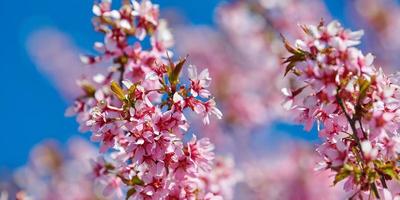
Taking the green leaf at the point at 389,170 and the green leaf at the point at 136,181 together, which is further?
the green leaf at the point at 136,181

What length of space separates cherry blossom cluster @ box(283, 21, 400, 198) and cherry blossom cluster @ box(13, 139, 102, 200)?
4.53m

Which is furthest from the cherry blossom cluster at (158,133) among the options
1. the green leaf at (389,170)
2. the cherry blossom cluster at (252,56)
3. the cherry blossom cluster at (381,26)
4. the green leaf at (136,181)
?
the cherry blossom cluster at (381,26)

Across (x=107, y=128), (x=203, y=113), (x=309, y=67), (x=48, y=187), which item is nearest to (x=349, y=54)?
(x=309, y=67)

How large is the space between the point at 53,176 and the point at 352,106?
5975mm

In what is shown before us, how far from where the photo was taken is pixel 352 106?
3074mm

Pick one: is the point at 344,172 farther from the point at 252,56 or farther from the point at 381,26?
the point at 381,26

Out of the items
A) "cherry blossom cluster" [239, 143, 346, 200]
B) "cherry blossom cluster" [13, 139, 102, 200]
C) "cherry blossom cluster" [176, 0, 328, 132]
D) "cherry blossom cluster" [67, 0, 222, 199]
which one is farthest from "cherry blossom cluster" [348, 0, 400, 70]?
"cherry blossom cluster" [67, 0, 222, 199]

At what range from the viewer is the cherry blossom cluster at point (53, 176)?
7.68 metres

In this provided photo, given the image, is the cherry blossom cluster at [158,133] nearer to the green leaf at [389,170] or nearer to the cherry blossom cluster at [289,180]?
the green leaf at [389,170]

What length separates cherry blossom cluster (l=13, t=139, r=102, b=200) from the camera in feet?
25.2

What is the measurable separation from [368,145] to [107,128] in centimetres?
124

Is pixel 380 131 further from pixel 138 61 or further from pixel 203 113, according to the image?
pixel 138 61

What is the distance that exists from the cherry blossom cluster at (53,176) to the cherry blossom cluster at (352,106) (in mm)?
4531

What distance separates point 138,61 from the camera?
4367 millimetres
